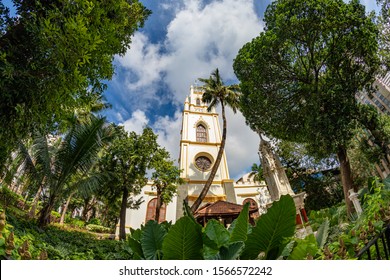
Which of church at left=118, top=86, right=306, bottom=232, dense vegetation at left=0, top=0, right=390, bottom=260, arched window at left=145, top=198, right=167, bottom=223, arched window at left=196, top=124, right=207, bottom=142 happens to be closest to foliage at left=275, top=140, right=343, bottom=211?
dense vegetation at left=0, top=0, right=390, bottom=260

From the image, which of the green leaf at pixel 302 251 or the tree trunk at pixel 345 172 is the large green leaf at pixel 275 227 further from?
the tree trunk at pixel 345 172

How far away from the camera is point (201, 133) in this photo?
27.6 metres

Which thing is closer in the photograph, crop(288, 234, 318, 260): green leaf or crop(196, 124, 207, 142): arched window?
crop(288, 234, 318, 260): green leaf

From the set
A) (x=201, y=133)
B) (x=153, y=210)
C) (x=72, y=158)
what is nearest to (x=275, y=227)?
(x=72, y=158)

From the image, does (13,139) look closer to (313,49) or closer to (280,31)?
(280,31)

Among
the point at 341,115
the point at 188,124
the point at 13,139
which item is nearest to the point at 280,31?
the point at 341,115

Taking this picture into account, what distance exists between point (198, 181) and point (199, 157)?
10.3ft

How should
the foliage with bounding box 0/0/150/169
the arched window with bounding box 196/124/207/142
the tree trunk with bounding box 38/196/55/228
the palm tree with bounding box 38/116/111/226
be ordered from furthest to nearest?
1. the arched window with bounding box 196/124/207/142
2. the palm tree with bounding box 38/116/111/226
3. the tree trunk with bounding box 38/196/55/228
4. the foliage with bounding box 0/0/150/169

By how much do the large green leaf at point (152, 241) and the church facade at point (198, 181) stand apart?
728 inches

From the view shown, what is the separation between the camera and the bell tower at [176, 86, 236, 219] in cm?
2244

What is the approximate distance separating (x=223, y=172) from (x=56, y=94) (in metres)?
21.9

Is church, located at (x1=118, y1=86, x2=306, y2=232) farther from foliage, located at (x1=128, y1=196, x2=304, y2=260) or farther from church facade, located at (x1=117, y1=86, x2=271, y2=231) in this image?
foliage, located at (x1=128, y1=196, x2=304, y2=260)

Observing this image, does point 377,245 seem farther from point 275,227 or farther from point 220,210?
point 220,210

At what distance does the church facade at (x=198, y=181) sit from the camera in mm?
21406
